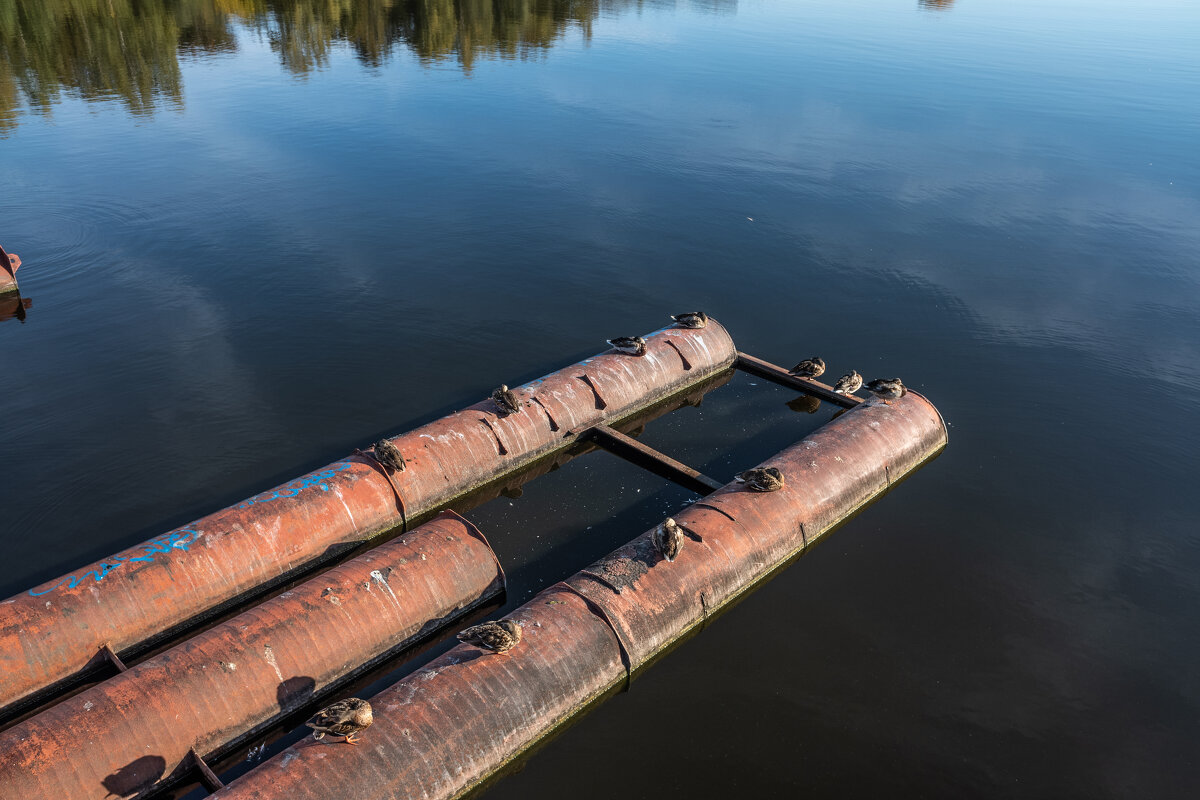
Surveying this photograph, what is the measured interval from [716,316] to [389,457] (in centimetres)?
1343

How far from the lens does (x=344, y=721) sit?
395 inches

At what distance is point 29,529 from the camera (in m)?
15.3

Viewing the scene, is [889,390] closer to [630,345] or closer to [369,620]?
[630,345]

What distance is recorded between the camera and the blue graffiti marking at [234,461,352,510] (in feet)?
46.2

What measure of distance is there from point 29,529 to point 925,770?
55.0 feet

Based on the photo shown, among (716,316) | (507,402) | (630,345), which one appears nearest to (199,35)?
(716,316)

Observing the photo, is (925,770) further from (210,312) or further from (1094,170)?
(1094,170)

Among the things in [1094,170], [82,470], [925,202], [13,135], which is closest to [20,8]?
[13,135]

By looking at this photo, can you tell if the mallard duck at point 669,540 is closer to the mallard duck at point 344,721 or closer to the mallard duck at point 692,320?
the mallard duck at point 344,721

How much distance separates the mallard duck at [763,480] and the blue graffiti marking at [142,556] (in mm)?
9965

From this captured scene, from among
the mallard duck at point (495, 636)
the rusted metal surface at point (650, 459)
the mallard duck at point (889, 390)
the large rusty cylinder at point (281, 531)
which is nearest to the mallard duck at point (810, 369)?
the mallard duck at point (889, 390)

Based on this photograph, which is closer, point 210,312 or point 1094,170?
point 210,312

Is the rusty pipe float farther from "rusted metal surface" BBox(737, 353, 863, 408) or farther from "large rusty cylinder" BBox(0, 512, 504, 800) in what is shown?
"rusted metal surface" BBox(737, 353, 863, 408)

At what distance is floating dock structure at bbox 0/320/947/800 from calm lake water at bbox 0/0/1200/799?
3.88ft
